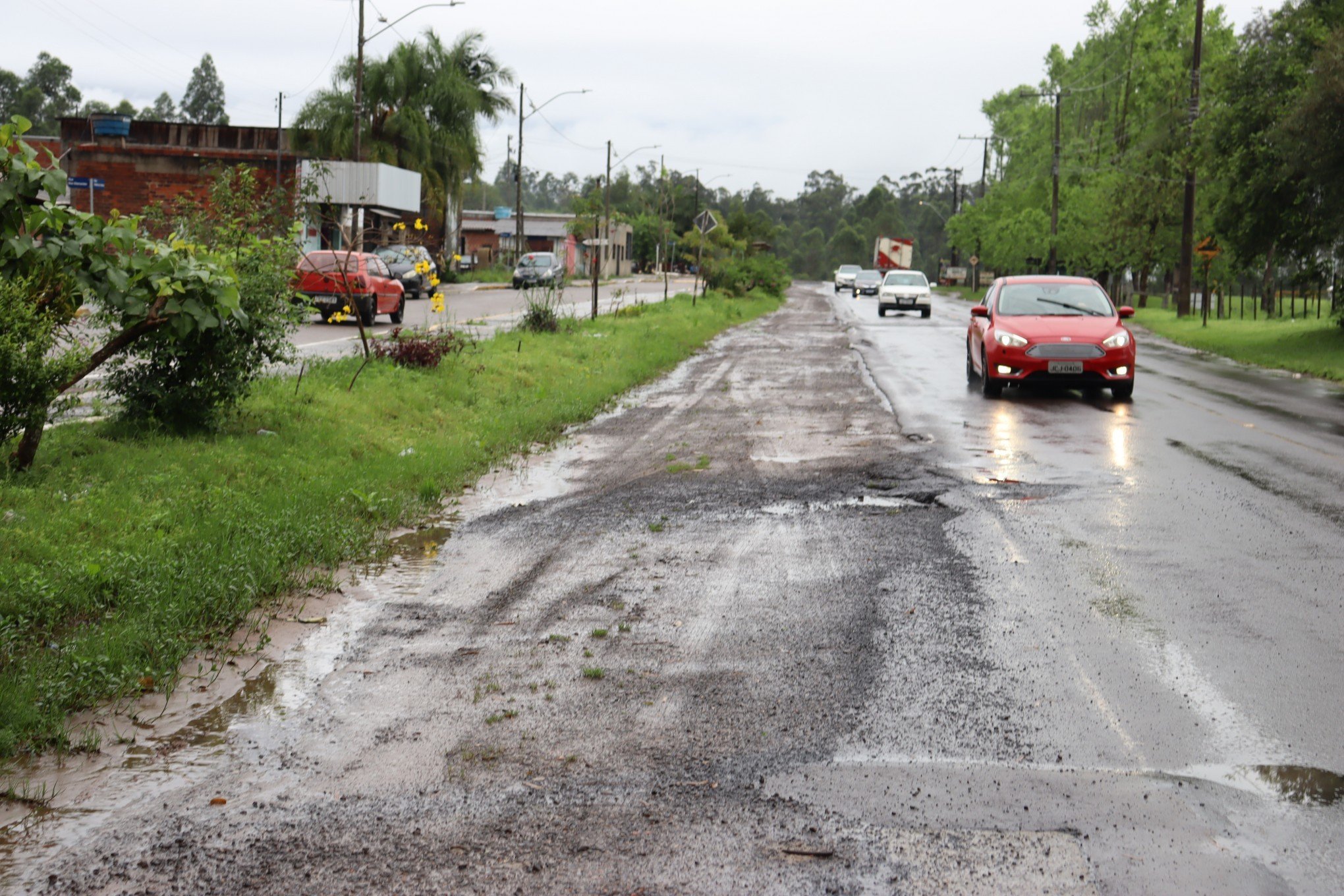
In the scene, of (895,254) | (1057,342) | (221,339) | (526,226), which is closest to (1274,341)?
(1057,342)

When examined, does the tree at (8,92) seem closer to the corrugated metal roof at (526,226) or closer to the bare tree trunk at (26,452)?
the corrugated metal roof at (526,226)

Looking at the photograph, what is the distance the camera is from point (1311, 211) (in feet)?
90.1

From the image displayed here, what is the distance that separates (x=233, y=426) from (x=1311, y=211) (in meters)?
25.3

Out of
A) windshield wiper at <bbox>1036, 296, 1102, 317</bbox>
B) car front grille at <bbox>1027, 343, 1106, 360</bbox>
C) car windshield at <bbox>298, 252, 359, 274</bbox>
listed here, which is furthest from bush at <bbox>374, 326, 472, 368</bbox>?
car windshield at <bbox>298, 252, 359, 274</bbox>

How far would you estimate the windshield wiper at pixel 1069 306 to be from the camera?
17688 millimetres

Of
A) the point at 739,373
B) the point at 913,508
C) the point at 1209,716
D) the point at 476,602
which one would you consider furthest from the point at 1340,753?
the point at 739,373

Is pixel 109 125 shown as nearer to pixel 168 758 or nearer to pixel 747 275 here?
pixel 747 275

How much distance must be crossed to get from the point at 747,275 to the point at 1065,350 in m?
42.3

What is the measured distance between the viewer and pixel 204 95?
118 metres

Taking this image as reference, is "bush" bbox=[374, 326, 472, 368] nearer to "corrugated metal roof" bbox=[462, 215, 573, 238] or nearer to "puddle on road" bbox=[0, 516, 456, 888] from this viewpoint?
"puddle on road" bbox=[0, 516, 456, 888]

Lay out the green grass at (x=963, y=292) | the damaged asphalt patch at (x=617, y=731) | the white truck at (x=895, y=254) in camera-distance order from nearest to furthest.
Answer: the damaged asphalt patch at (x=617, y=731), the green grass at (x=963, y=292), the white truck at (x=895, y=254)

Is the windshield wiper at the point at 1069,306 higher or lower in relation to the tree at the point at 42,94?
lower

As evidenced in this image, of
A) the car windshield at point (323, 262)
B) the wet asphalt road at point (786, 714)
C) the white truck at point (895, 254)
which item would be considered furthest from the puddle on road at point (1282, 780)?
the white truck at point (895, 254)

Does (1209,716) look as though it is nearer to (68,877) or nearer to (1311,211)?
(68,877)
